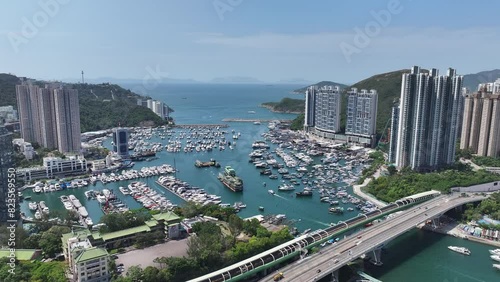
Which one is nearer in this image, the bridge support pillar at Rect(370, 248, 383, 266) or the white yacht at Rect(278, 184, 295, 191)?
the bridge support pillar at Rect(370, 248, 383, 266)

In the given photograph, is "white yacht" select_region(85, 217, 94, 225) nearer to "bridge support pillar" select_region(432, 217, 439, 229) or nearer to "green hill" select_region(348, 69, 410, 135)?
"bridge support pillar" select_region(432, 217, 439, 229)

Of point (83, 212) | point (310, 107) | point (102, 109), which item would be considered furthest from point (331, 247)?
point (102, 109)

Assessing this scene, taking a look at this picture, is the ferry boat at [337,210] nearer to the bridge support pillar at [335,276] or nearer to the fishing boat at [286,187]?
the fishing boat at [286,187]

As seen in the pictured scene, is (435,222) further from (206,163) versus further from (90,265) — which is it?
(206,163)

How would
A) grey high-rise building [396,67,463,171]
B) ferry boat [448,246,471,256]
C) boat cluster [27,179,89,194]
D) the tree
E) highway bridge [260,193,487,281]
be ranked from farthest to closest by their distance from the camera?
grey high-rise building [396,67,463,171] → boat cluster [27,179,89,194] → ferry boat [448,246,471,256] → highway bridge [260,193,487,281] → the tree

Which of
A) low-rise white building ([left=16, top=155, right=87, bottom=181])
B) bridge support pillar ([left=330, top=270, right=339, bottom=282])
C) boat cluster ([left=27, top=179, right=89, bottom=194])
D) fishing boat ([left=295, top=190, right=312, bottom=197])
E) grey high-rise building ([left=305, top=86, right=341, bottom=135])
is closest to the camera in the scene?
bridge support pillar ([left=330, top=270, right=339, bottom=282])

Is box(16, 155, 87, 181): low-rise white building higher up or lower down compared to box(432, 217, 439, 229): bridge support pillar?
higher up

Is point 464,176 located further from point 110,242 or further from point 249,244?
point 110,242

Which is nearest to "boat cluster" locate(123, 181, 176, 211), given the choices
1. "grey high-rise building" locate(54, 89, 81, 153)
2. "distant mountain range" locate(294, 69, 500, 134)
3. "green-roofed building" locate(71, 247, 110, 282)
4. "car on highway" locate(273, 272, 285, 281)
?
"green-roofed building" locate(71, 247, 110, 282)
